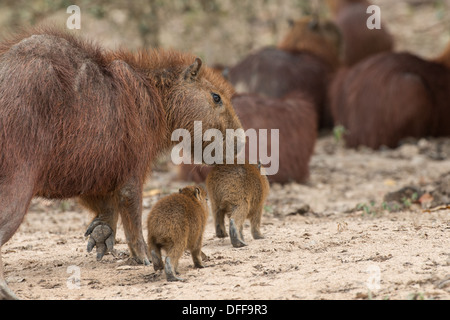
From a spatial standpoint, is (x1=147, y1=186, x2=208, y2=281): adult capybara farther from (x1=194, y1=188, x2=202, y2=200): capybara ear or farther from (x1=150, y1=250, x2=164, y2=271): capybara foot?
(x1=194, y1=188, x2=202, y2=200): capybara ear

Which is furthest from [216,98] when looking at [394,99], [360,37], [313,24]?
[360,37]

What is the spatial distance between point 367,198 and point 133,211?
285 centimetres

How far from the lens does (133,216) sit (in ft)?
14.2

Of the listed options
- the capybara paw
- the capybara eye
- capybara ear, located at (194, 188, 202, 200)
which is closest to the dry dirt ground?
the capybara paw

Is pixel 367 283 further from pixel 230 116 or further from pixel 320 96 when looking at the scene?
pixel 320 96

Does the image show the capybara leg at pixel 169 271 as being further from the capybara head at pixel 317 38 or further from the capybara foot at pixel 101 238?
the capybara head at pixel 317 38

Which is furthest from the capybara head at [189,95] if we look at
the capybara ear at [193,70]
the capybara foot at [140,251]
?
the capybara foot at [140,251]

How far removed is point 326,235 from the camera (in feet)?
15.3

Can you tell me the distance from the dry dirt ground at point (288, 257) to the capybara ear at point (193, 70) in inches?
44.1

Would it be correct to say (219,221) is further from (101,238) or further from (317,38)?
(317,38)

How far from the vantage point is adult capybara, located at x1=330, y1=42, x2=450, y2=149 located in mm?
8586

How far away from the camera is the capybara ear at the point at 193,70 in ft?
15.0

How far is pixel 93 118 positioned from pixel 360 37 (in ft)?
27.3

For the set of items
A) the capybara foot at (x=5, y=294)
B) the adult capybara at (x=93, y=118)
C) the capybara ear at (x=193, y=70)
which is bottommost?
the capybara foot at (x=5, y=294)
